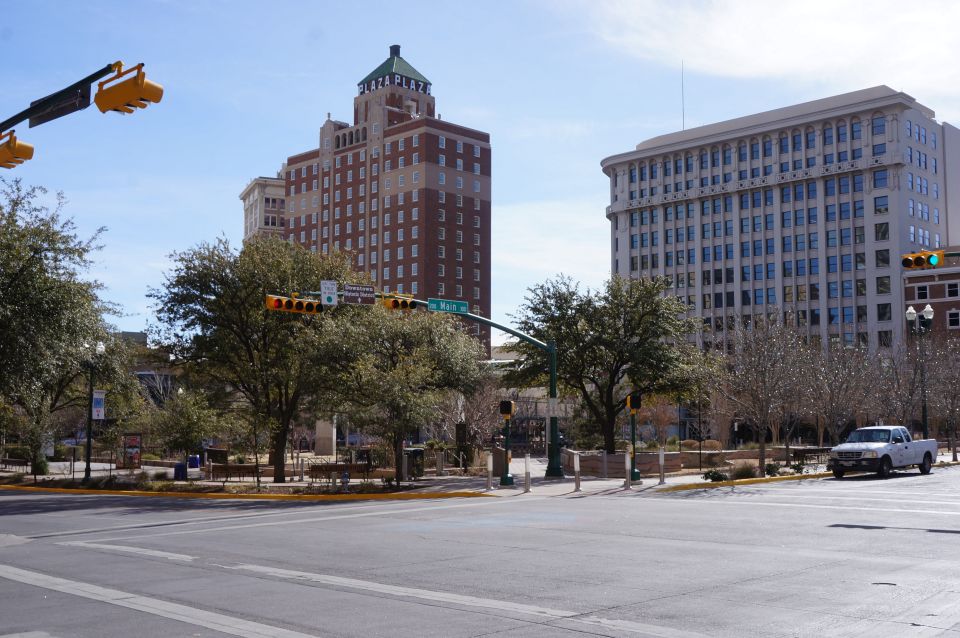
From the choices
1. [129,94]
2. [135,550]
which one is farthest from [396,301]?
[129,94]

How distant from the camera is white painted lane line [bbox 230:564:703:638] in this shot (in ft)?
27.5

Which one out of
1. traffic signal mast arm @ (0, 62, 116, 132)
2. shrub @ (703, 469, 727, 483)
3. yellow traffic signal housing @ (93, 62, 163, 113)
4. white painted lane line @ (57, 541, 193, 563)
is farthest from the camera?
shrub @ (703, 469, 727, 483)

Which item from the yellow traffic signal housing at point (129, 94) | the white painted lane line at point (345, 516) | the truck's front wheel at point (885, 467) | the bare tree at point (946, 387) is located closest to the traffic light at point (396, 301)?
the white painted lane line at point (345, 516)

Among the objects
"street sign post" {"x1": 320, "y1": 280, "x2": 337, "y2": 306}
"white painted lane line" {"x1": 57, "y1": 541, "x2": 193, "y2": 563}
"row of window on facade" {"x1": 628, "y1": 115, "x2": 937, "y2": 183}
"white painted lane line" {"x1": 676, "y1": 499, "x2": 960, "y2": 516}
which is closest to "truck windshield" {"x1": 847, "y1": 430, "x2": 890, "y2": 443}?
"white painted lane line" {"x1": 676, "y1": 499, "x2": 960, "y2": 516}

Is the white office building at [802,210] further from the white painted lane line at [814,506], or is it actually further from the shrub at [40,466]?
the white painted lane line at [814,506]

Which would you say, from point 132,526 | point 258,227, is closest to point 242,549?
point 132,526

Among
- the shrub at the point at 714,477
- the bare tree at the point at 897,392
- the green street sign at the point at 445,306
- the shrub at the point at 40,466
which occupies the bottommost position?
the shrub at the point at 40,466

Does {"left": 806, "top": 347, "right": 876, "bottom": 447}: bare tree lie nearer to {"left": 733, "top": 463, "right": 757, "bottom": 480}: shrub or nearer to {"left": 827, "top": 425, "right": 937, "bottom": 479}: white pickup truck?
{"left": 827, "top": 425, "right": 937, "bottom": 479}: white pickup truck

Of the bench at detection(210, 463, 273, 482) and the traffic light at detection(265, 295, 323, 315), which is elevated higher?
the traffic light at detection(265, 295, 323, 315)

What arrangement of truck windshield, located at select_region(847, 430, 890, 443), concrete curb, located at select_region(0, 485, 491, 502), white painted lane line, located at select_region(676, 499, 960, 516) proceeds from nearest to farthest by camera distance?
white painted lane line, located at select_region(676, 499, 960, 516)
concrete curb, located at select_region(0, 485, 491, 502)
truck windshield, located at select_region(847, 430, 890, 443)

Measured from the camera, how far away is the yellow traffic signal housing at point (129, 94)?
970 cm

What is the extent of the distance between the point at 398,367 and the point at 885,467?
17.3 meters

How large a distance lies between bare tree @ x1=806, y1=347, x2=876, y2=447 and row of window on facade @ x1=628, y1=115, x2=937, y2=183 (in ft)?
174

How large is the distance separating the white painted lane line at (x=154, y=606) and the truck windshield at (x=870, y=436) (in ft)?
94.2
